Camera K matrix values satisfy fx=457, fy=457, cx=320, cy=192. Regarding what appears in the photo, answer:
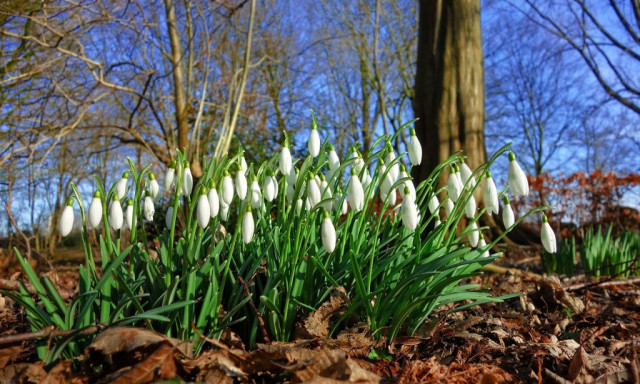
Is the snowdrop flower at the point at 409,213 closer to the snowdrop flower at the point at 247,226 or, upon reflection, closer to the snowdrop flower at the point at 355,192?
the snowdrop flower at the point at 355,192

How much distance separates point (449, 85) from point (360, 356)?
13.1 ft

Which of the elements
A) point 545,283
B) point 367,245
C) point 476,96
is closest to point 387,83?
point 476,96

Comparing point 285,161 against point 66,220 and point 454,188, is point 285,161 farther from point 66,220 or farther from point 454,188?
point 66,220

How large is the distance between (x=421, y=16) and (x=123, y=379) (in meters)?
5.29

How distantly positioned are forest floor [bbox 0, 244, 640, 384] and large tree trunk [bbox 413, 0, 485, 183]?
8.91 feet

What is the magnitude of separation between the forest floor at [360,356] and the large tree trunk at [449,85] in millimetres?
2714

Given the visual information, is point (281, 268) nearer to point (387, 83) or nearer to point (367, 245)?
point (367, 245)

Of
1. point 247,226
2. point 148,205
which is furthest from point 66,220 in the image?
point 247,226

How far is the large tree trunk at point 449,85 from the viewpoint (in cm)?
488

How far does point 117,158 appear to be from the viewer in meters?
11.4

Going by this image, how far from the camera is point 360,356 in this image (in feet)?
5.28

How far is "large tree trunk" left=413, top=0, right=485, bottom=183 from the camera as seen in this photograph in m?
4.88

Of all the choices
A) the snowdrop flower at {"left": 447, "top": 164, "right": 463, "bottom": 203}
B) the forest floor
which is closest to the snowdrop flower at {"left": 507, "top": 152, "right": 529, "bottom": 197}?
the snowdrop flower at {"left": 447, "top": 164, "right": 463, "bottom": 203}

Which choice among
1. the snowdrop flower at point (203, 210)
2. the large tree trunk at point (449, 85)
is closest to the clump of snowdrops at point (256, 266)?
the snowdrop flower at point (203, 210)
